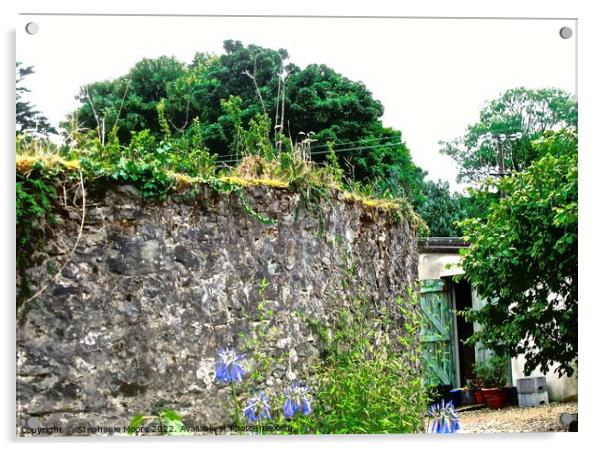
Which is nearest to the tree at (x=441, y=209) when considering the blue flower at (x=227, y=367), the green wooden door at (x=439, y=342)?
the green wooden door at (x=439, y=342)

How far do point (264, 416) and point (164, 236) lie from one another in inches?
48.0

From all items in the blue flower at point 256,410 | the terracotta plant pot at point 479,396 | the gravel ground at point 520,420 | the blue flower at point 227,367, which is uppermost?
the blue flower at point 227,367

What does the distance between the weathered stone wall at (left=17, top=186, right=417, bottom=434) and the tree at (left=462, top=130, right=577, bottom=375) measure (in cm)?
131

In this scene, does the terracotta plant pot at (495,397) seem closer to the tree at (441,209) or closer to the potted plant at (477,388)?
the potted plant at (477,388)

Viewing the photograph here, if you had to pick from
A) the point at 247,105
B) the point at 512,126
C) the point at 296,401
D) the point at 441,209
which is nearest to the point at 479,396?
the point at 296,401

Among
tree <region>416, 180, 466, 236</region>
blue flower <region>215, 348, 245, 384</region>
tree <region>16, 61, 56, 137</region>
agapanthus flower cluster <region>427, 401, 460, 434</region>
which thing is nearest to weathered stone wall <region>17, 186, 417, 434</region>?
blue flower <region>215, 348, 245, 384</region>

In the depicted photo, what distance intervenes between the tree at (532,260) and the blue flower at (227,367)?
196 centimetres

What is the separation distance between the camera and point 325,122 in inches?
232

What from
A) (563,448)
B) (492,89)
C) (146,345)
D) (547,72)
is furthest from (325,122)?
(563,448)

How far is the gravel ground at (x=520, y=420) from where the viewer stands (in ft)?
16.5

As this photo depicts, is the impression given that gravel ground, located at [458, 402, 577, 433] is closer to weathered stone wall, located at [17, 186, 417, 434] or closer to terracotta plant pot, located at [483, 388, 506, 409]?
terracotta plant pot, located at [483, 388, 506, 409]

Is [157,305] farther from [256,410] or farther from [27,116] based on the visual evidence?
[27,116]

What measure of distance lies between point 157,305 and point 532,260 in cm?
259

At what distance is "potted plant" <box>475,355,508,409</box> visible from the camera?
18.2 ft
